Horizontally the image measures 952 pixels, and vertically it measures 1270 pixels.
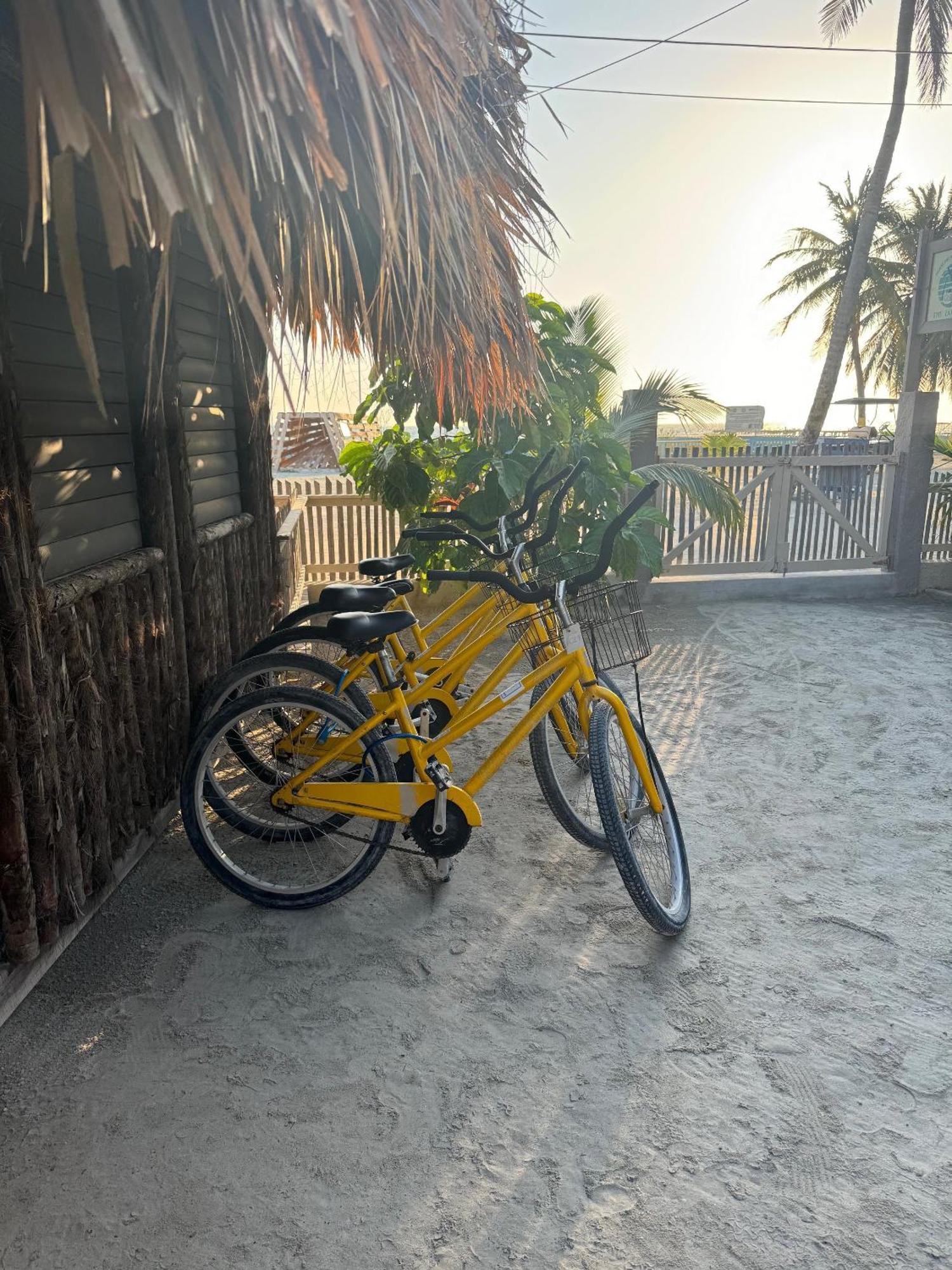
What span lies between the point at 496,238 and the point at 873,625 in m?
4.97

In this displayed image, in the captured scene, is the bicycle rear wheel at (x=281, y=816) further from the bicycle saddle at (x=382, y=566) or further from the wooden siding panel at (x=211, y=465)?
the wooden siding panel at (x=211, y=465)

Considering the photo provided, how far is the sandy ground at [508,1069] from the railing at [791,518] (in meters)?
4.67

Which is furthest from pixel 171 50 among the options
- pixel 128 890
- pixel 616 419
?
pixel 616 419

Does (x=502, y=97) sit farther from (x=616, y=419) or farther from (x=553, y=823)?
(x=616, y=419)

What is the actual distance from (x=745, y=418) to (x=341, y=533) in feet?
98.0

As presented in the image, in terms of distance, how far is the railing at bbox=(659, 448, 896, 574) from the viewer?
7594 mm

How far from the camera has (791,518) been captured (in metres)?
7.80

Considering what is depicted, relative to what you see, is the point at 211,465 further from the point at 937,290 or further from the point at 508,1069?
the point at 937,290

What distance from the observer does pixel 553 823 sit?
3.39 meters

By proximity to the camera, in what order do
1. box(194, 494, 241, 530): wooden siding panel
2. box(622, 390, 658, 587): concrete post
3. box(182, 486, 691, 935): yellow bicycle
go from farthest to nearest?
box(622, 390, 658, 587): concrete post < box(194, 494, 241, 530): wooden siding panel < box(182, 486, 691, 935): yellow bicycle

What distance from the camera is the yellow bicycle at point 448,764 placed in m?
2.51

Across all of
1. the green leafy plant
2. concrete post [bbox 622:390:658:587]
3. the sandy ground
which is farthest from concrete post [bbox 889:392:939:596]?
the sandy ground

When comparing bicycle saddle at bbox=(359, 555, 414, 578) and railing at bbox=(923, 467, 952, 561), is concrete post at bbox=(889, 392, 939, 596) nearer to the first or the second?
railing at bbox=(923, 467, 952, 561)

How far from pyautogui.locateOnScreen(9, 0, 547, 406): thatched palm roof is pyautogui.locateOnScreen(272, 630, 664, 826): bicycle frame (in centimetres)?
116
